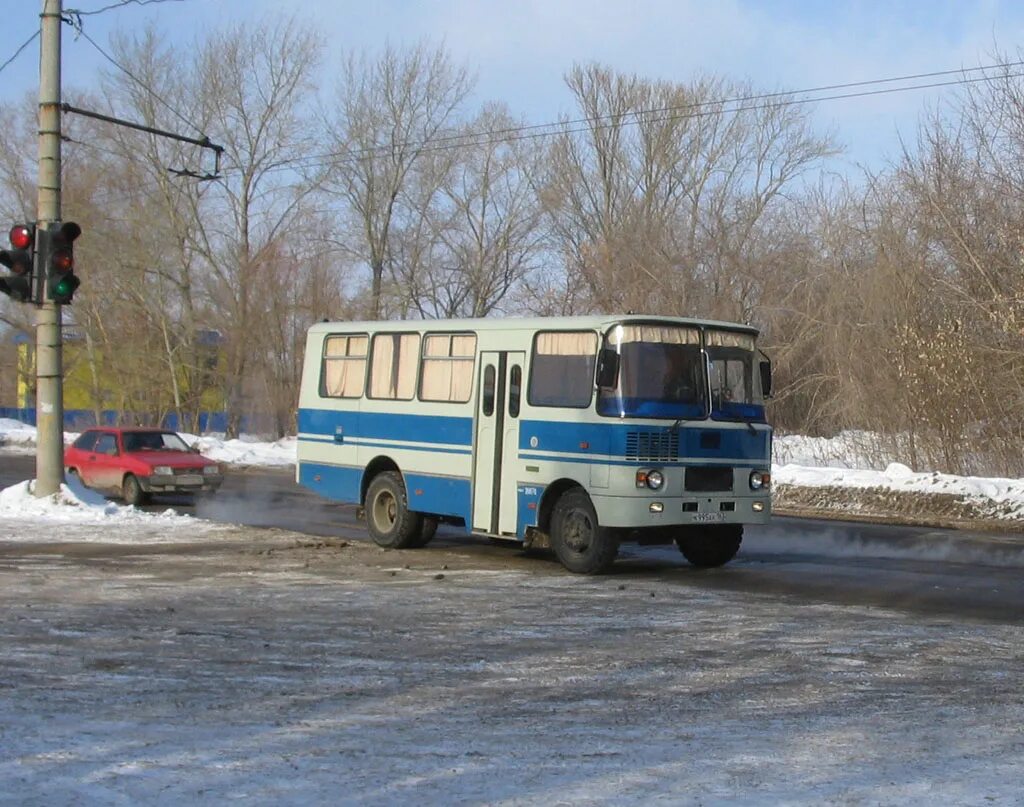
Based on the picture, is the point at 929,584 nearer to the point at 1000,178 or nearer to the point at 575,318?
the point at 575,318

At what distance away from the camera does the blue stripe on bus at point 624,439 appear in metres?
14.8

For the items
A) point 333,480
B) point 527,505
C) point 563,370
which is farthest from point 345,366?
point 563,370

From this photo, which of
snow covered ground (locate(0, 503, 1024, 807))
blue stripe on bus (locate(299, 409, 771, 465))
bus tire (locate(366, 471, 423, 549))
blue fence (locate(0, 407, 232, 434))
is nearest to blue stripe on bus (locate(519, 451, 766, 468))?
blue stripe on bus (locate(299, 409, 771, 465))

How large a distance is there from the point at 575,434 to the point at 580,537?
44.6 inches

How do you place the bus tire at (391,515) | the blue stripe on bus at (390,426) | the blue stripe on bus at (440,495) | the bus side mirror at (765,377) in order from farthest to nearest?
the bus tire at (391,515), the blue stripe on bus at (390,426), the blue stripe on bus at (440,495), the bus side mirror at (765,377)

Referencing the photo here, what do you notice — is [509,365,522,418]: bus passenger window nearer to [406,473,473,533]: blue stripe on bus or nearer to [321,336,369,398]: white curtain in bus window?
[406,473,473,533]: blue stripe on bus

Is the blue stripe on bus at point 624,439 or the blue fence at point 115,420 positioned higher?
the blue stripe on bus at point 624,439

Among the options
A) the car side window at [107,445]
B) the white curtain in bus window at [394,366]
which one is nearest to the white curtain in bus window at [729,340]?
the white curtain in bus window at [394,366]

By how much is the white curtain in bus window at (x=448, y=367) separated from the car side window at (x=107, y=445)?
11.3 meters

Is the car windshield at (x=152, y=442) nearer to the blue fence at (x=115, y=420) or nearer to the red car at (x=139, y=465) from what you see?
the red car at (x=139, y=465)

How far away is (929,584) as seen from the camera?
48.8 ft

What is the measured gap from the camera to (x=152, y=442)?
26984 millimetres

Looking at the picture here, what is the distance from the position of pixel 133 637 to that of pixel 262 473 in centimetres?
2962

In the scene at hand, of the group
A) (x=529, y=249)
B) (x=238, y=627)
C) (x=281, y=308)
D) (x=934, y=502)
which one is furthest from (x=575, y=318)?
(x=529, y=249)
